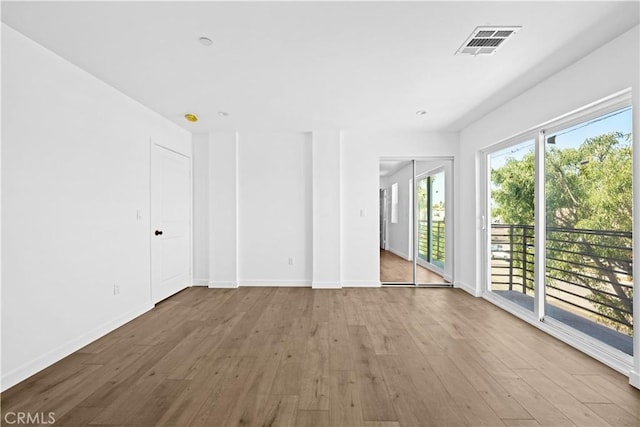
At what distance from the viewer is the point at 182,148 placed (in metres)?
4.61

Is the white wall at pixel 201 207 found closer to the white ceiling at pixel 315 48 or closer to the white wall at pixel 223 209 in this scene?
the white wall at pixel 223 209

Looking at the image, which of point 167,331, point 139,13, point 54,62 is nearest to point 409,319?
point 167,331

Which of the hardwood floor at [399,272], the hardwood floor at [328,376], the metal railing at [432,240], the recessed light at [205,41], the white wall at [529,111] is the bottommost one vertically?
the hardwood floor at [328,376]

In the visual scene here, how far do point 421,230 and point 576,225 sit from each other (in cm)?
236

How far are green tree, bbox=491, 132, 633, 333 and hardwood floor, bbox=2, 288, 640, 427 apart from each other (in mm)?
609

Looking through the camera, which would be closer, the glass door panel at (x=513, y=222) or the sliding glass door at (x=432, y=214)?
the glass door panel at (x=513, y=222)

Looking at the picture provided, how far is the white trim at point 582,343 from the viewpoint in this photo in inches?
89.0

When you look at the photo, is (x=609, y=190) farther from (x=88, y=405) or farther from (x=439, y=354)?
(x=88, y=405)

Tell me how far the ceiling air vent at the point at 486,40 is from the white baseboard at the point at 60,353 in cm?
423

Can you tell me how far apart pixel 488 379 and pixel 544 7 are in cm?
264

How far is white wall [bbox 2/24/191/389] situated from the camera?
2.11m

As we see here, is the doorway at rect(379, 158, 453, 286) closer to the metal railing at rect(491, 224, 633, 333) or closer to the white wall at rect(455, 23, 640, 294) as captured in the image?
A: the white wall at rect(455, 23, 640, 294)

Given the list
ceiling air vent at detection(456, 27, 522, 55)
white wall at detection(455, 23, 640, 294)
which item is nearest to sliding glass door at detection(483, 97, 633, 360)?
white wall at detection(455, 23, 640, 294)

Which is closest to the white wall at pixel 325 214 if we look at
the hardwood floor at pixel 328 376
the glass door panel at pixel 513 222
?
the hardwood floor at pixel 328 376
